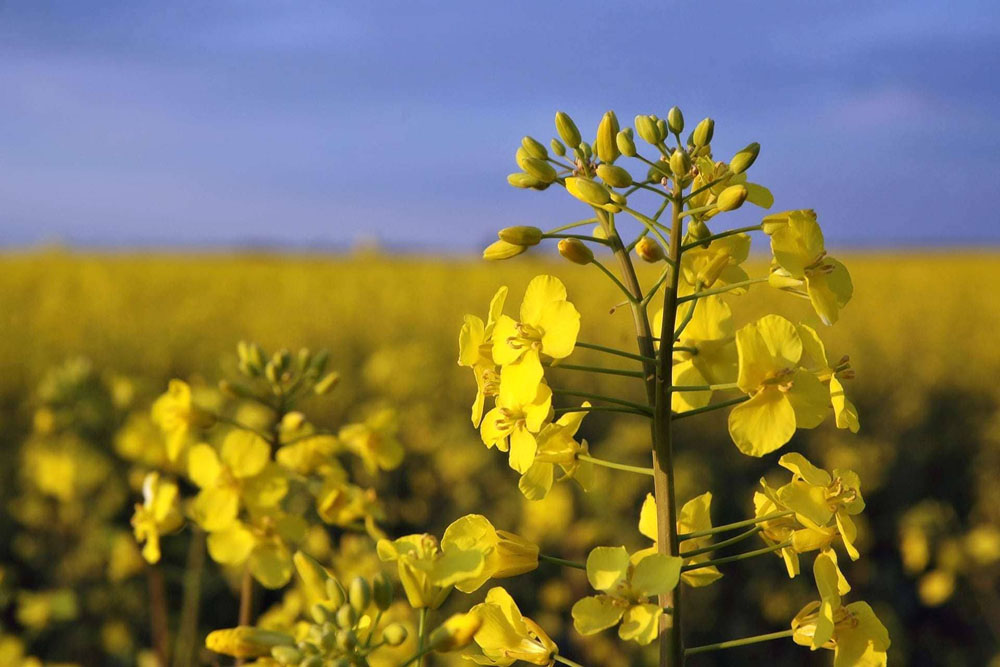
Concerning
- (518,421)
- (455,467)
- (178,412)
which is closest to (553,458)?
(518,421)

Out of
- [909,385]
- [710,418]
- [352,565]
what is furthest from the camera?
[909,385]

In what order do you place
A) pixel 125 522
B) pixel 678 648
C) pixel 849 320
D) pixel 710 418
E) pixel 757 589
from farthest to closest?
pixel 849 320 → pixel 710 418 → pixel 757 589 → pixel 125 522 → pixel 678 648

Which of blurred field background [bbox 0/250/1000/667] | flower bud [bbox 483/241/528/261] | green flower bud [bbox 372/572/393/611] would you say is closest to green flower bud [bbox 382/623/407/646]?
green flower bud [bbox 372/572/393/611]

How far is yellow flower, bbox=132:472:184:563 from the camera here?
5.79 feet

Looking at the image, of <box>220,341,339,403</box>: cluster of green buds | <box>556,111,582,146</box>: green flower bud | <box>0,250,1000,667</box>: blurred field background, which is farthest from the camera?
<box>0,250,1000,667</box>: blurred field background

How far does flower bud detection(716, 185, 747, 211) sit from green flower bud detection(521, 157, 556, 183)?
0.70ft

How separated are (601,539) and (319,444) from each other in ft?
8.75

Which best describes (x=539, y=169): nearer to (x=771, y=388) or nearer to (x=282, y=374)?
(x=771, y=388)

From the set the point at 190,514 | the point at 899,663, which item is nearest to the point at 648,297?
the point at 190,514

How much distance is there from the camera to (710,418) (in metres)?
5.44

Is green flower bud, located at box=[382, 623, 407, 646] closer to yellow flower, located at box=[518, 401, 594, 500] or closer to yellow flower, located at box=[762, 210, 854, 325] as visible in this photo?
yellow flower, located at box=[518, 401, 594, 500]

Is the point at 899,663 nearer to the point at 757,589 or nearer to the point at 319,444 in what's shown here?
the point at 757,589

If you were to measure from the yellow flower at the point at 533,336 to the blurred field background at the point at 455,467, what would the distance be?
1298 millimetres

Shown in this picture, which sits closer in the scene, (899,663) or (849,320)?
(899,663)
